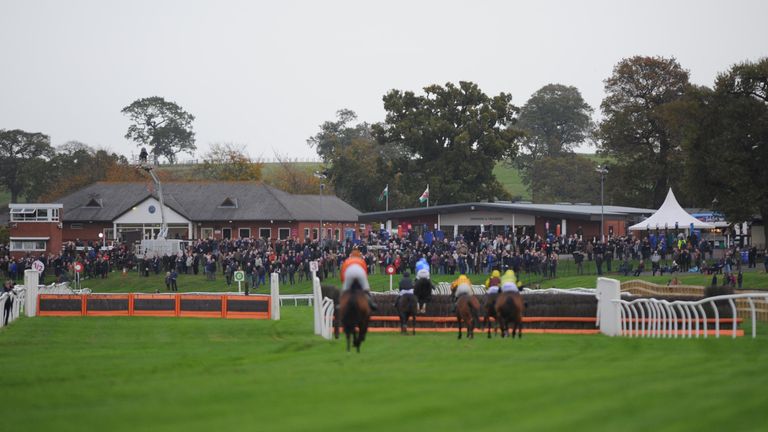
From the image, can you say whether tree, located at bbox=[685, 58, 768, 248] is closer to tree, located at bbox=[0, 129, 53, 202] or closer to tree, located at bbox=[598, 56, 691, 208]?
tree, located at bbox=[598, 56, 691, 208]

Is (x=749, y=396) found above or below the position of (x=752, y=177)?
below

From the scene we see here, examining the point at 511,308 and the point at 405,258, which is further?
the point at 405,258

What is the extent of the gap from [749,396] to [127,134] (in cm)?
12792

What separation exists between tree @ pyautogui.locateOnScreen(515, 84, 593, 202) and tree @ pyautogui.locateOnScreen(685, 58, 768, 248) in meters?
69.2

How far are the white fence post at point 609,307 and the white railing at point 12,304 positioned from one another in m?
17.9

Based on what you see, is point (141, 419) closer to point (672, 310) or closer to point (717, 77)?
point (672, 310)

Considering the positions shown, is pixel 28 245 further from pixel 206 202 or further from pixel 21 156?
pixel 21 156

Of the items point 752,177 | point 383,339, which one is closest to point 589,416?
point 383,339

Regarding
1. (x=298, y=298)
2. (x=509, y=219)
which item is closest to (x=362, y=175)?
(x=509, y=219)

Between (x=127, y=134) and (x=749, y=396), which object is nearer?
(x=749, y=396)

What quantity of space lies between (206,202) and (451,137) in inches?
799

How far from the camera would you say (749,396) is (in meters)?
12.4

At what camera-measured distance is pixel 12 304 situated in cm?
3306

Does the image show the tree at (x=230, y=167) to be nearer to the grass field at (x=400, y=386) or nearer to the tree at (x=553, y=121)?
the tree at (x=553, y=121)
